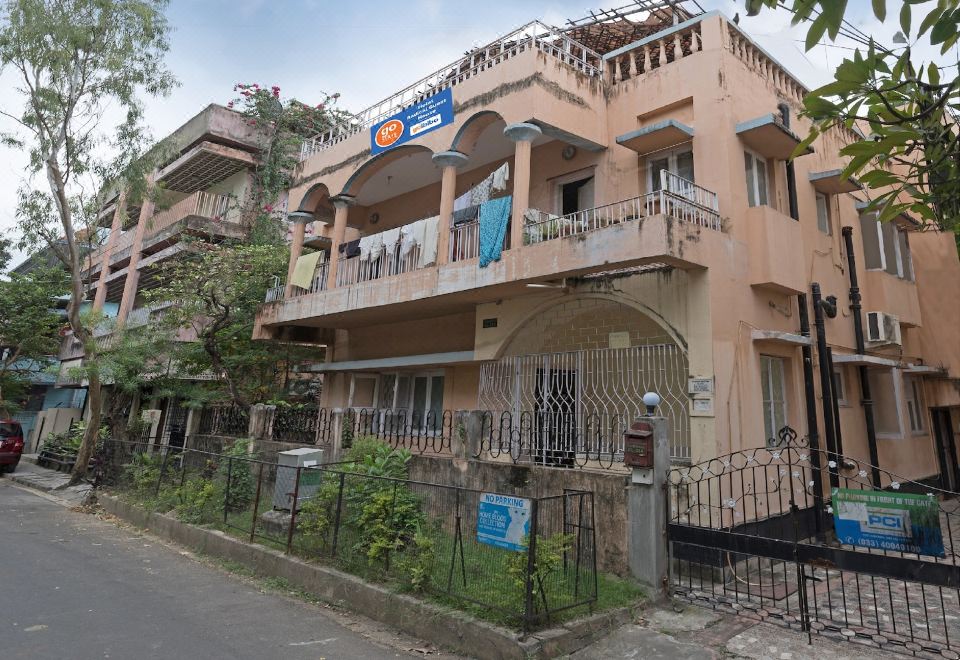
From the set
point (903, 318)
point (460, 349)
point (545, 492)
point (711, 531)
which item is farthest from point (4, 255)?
point (903, 318)

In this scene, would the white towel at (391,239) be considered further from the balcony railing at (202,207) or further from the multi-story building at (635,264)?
the balcony railing at (202,207)

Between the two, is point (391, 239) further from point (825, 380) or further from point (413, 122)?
point (825, 380)

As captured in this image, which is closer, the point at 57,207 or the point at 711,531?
the point at 711,531

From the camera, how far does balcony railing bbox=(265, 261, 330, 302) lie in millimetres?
12828

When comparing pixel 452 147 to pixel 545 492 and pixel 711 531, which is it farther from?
pixel 711 531

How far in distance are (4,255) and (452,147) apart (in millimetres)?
24366

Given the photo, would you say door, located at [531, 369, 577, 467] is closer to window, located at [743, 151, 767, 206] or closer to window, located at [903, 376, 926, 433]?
window, located at [743, 151, 767, 206]

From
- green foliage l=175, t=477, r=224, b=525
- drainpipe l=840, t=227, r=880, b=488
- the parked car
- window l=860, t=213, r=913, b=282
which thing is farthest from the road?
A: the parked car

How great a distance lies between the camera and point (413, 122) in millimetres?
11289

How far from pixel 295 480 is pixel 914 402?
42.9 feet

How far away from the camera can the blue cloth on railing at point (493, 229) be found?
9172mm

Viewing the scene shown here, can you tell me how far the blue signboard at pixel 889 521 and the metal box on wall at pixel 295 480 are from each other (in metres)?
6.29

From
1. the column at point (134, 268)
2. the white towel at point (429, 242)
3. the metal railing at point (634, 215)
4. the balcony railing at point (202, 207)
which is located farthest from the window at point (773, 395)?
the column at point (134, 268)

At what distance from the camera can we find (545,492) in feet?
23.1
